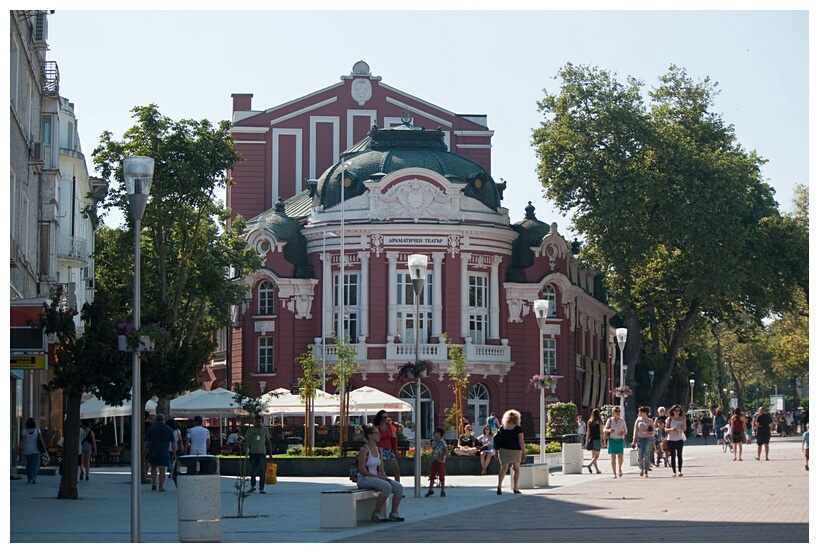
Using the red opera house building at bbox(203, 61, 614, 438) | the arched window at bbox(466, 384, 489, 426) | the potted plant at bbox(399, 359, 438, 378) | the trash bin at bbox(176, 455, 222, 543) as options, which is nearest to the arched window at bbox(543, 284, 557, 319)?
the red opera house building at bbox(203, 61, 614, 438)

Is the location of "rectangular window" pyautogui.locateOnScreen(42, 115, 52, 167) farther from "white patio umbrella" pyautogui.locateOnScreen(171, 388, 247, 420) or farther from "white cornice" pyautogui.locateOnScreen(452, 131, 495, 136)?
"white cornice" pyautogui.locateOnScreen(452, 131, 495, 136)

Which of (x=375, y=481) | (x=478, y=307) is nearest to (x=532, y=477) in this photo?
(x=375, y=481)

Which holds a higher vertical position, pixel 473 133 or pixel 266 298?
pixel 473 133

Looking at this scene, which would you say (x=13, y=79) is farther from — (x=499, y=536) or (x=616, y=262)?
(x=616, y=262)

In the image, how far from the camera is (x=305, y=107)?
245ft

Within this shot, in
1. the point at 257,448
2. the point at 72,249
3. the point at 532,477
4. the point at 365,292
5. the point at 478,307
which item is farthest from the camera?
the point at 478,307

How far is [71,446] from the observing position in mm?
26438

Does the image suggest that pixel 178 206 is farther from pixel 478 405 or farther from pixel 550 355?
pixel 550 355

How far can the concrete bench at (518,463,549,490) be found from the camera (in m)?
28.6

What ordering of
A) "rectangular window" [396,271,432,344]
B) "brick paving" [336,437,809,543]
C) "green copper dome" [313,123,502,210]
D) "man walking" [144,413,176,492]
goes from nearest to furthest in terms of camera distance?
"brick paving" [336,437,809,543] → "man walking" [144,413,176,492] → "rectangular window" [396,271,432,344] → "green copper dome" [313,123,502,210]

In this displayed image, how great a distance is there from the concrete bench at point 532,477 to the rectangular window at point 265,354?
127 ft

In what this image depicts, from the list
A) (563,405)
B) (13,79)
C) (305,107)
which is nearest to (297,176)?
(305,107)

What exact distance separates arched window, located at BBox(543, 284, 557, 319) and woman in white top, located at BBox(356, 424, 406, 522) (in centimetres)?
4722

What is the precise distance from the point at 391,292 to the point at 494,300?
5.01 metres
